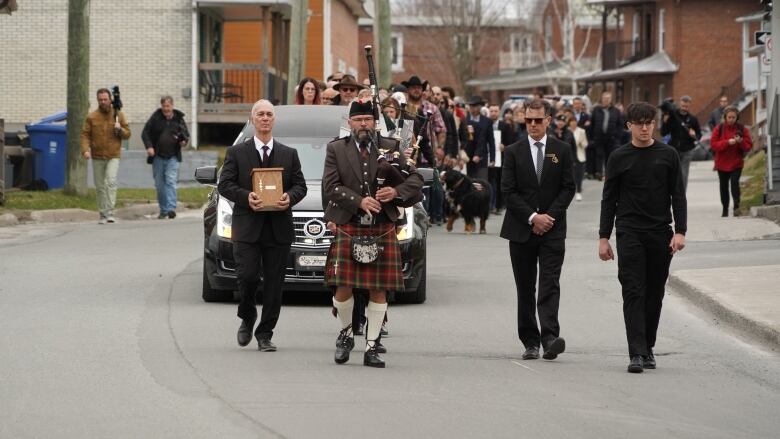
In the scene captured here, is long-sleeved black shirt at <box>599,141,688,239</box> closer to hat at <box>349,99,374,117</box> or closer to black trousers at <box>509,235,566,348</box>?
black trousers at <box>509,235,566,348</box>

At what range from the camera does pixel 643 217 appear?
→ 10516mm

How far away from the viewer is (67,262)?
17281 millimetres

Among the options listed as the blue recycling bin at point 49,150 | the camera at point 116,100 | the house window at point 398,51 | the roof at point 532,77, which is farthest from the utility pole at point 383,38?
the house window at point 398,51

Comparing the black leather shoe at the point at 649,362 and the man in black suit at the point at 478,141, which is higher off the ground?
the man in black suit at the point at 478,141

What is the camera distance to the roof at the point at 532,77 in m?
80.9

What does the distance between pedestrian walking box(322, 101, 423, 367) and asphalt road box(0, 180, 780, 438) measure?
0.41m

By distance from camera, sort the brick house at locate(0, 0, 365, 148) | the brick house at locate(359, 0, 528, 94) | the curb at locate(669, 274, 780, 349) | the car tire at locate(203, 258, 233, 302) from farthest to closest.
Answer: the brick house at locate(359, 0, 528, 94) → the brick house at locate(0, 0, 365, 148) → the car tire at locate(203, 258, 233, 302) → the curb at locate(669, 274, 780, 349)

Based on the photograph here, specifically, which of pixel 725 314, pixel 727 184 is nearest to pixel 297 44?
pixel 727 184

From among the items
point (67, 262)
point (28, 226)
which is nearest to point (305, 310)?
point (67, 262)

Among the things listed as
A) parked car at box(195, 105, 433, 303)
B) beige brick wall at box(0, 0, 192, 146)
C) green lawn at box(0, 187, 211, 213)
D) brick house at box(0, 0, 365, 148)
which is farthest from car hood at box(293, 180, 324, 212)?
beige brick wall at box(0, 0, 192, 146)

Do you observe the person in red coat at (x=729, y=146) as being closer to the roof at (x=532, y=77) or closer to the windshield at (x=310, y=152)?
the windshield at (x=310, y=152)

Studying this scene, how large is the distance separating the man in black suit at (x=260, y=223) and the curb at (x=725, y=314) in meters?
→ 3.82

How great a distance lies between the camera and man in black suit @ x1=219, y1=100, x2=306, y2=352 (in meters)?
11.1

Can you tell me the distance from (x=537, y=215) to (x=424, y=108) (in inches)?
403
